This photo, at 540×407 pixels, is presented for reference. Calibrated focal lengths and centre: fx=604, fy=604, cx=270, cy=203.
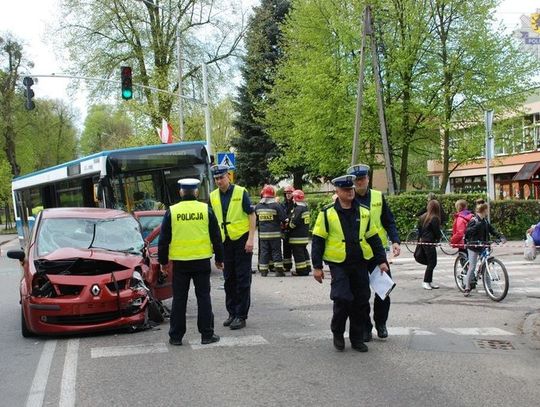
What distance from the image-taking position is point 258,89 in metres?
38.2

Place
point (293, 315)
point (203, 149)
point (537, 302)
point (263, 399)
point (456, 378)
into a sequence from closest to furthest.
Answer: point (263, 399), point (456, 378), point (293, 315), point (537, 302), point (203, 149)

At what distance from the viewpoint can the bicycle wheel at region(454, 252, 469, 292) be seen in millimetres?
10469

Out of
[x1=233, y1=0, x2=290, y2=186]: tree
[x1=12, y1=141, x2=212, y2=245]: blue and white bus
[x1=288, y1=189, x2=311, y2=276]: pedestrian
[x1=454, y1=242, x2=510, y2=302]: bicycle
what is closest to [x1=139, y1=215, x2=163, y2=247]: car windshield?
[x1=288, y1=189, x2=311, y2=276]: pedestrian

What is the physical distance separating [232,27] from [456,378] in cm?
3416

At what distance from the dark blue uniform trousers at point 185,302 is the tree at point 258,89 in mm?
30583

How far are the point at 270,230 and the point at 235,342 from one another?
6.18 m

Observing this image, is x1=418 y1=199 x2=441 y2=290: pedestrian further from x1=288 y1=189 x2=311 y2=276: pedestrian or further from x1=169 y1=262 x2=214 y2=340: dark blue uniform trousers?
x1=169 y1=262 x2=214 y2=340: dark blue uniform trousers

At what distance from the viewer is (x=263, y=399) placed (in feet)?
15.6

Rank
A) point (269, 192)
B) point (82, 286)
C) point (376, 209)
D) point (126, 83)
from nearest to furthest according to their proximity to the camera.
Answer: point (376, 209)
point (82, 286)
point (269, 192)
point (126, 83)

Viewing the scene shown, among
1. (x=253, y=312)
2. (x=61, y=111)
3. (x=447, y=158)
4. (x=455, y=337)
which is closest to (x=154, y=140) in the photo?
(x=447, y=158)

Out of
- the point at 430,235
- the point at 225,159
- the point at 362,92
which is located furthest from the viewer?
the point at 362,92

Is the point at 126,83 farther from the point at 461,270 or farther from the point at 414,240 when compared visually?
the point at 461,270

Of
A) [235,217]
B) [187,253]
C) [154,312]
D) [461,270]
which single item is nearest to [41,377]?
[187,253]

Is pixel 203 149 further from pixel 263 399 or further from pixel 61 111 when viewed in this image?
pixel 61 111
